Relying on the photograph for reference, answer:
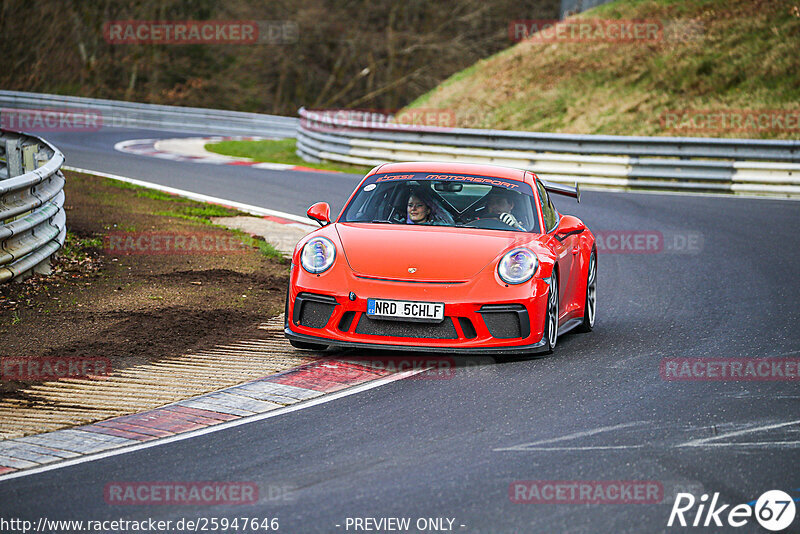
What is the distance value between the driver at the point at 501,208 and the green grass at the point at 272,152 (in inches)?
541

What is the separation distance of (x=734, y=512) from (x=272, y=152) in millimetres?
23959

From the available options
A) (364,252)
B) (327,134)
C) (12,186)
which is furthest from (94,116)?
(364,252)

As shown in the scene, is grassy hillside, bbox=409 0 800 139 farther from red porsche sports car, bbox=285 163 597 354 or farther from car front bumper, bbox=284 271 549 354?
car front bumper, bbox=284 271 549 354

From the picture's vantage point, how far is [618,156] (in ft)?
67.3

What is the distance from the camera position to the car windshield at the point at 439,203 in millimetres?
8227

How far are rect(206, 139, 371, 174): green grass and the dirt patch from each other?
385 inches

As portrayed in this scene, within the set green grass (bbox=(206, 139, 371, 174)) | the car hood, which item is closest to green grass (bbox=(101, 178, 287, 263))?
the car hood

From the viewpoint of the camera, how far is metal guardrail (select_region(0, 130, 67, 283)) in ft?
29.6

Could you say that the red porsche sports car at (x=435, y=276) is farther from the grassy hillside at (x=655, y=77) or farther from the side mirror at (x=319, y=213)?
the grassy hillside at (x=655, y=77)

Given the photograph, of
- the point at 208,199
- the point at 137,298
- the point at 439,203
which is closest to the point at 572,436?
the point at 439,203

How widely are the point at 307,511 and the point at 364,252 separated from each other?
3.15m

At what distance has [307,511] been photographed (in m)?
4.59

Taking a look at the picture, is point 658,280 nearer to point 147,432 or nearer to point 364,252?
point 364,252

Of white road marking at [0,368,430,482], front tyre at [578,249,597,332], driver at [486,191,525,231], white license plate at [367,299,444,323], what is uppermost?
driver at [486,191,525,231]
